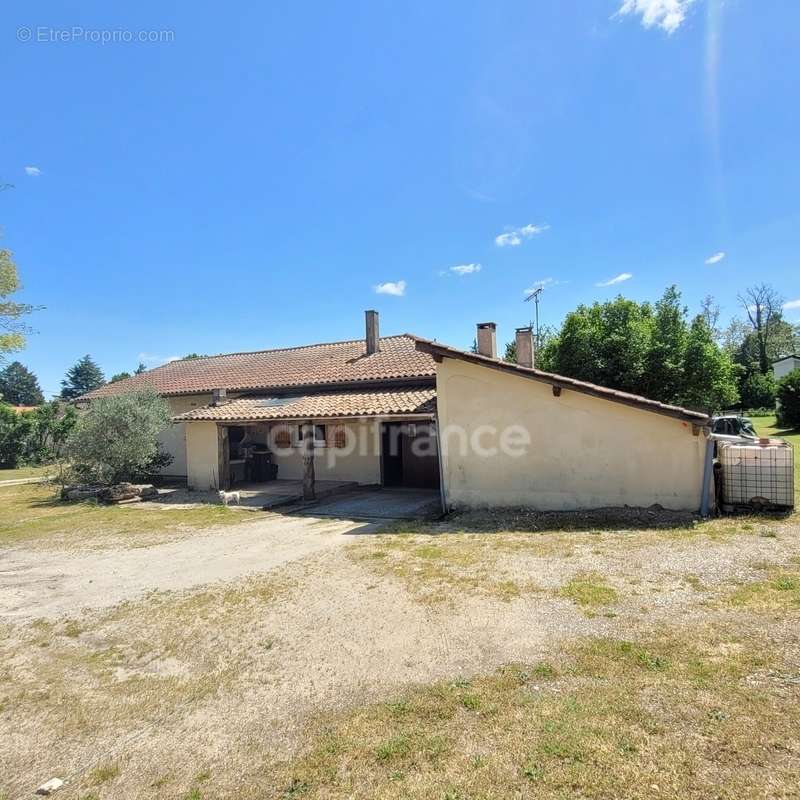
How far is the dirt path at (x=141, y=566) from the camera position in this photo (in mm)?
6527

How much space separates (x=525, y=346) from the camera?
1341cm

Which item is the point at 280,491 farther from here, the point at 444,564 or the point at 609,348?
the point at 609,348

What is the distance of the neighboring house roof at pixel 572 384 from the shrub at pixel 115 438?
397 inches

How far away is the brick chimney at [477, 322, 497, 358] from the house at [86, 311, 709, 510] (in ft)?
0.10

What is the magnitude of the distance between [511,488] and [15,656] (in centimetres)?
871

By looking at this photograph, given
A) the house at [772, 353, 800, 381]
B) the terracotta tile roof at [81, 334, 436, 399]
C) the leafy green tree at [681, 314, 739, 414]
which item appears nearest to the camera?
the terracotta tile roof at [81, 334, 436, 399]

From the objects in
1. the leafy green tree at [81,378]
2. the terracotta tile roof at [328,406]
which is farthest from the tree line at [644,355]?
the leafy green tree at [81,378]

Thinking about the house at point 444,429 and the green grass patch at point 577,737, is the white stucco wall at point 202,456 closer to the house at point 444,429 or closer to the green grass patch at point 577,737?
the house at point 444,429

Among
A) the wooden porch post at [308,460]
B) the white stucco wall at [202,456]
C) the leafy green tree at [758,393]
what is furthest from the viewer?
→ the leafy green tree at [758,393]

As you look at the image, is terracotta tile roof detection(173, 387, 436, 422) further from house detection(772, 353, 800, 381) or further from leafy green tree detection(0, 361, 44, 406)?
leafy green tree detection(0, 361, 44, 406)

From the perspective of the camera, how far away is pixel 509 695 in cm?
363

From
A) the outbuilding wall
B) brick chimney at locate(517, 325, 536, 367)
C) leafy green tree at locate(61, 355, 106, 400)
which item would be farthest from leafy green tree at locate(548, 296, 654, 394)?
leafy green tree at locate(61, 355, 106, 400)

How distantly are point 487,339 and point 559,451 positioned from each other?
4.42 metres

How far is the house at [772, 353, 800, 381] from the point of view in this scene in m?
46.8
